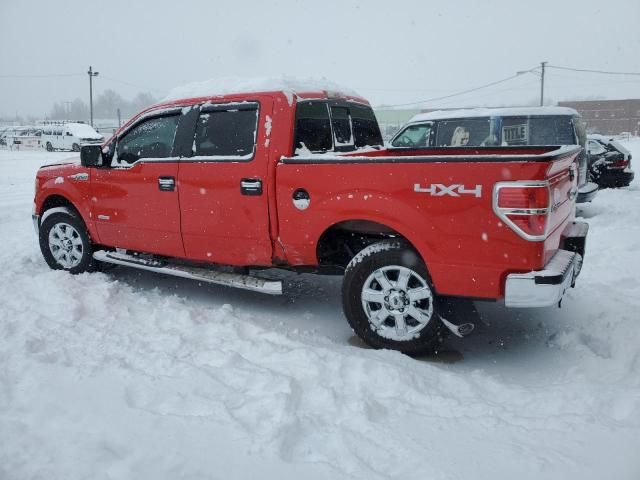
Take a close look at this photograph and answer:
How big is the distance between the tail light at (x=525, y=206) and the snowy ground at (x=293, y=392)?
1.02 metres

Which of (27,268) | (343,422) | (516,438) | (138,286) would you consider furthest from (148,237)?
(516,438)

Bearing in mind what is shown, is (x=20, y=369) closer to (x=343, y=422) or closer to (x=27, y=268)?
(x=343, y=422)

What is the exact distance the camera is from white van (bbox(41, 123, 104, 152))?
34.6 m

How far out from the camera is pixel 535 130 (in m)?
8.96

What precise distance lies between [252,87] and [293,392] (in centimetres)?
263

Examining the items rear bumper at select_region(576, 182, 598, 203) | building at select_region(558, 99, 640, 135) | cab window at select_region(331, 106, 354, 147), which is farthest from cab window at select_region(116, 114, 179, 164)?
building at select_region(558, 99, 640, 135)

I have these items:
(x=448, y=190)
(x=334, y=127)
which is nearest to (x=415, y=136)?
(x=334, y=127)

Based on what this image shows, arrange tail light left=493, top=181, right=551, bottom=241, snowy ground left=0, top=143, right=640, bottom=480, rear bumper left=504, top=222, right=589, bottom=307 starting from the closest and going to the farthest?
snowy ground left=0, top=143, right=640, bottom=480
tail light left=493, top=181, right=551, bottom=241
rear bumper left=504, top=222, right=589, bottom=307

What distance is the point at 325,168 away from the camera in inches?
152

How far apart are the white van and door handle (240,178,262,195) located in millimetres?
33788

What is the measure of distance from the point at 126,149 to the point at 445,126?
5860 mm

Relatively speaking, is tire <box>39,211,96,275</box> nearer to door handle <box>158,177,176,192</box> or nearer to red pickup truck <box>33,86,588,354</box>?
red pickup truck <box>33,86,588,354</box>

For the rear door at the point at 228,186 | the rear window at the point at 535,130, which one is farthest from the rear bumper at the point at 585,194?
the rear door at the point at 228,186

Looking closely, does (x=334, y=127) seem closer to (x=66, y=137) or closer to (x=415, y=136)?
(x=415, y=136)
